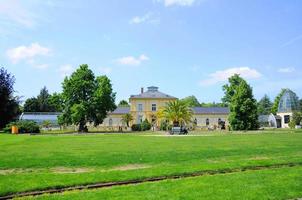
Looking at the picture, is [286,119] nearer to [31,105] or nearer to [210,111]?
[210,111]

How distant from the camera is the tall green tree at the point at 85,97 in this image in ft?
249

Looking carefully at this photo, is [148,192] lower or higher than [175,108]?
lower

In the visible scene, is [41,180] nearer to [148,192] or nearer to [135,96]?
[148,192]

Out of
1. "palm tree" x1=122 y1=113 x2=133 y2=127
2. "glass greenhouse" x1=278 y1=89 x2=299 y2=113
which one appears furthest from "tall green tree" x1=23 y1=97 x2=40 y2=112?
"glass greenhouse" x1=278 y1=89 x2=299 y2=113

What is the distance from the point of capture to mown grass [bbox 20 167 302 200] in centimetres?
947

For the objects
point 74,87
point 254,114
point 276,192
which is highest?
point 74,87

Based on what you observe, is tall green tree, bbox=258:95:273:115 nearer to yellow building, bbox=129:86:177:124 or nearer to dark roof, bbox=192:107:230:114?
dark roof, bbox=192:107:230:114

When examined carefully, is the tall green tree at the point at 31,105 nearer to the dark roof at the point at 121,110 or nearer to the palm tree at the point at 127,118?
the dark roof at the point at 121,110

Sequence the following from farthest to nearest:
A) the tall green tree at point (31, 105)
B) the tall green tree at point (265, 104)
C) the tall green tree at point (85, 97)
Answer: the tall green tree at point (265, 104) → the tall green tree at point (31, 105) → the tall green tree at point (85, 97)

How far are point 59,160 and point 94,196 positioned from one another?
822 cm

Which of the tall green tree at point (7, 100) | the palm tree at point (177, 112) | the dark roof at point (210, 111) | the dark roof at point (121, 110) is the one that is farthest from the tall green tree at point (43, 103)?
the tall green tree at point (7, 100)

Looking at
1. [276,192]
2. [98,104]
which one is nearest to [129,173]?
[276,192]

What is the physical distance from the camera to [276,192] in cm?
989

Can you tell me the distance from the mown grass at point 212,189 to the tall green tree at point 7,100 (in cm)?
5087
